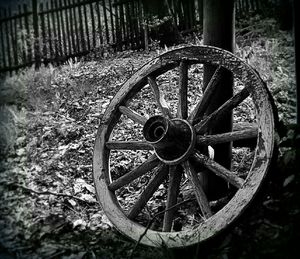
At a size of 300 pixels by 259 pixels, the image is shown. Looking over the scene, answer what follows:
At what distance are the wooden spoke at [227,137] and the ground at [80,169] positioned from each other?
0.55 feet

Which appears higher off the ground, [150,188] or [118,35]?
[118,35]

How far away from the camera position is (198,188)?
7.02ft

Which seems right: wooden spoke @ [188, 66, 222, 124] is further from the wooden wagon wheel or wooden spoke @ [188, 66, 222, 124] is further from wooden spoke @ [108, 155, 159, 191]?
wooden spoke @ [108, 155, 159, 191]

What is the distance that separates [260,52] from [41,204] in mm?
2747

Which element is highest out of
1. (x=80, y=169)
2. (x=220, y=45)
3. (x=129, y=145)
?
(x=220, y=45)

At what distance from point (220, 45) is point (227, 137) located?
60cm

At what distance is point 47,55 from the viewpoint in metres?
5.96

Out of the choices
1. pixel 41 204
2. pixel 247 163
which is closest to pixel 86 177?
pixel 41 204

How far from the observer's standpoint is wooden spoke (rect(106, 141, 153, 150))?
2.41 m

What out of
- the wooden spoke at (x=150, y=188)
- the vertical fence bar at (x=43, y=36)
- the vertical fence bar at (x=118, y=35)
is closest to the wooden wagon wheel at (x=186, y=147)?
the wooden spoke at (x=150, y=188)

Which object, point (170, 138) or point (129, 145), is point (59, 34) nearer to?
point (129, 145)

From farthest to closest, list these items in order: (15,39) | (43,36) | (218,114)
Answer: (43,36) < (15,39) < (218,114)

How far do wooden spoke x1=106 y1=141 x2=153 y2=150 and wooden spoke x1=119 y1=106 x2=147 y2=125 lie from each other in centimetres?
14

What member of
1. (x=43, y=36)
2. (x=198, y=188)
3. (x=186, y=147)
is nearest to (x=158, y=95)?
(x=186, y=147)
